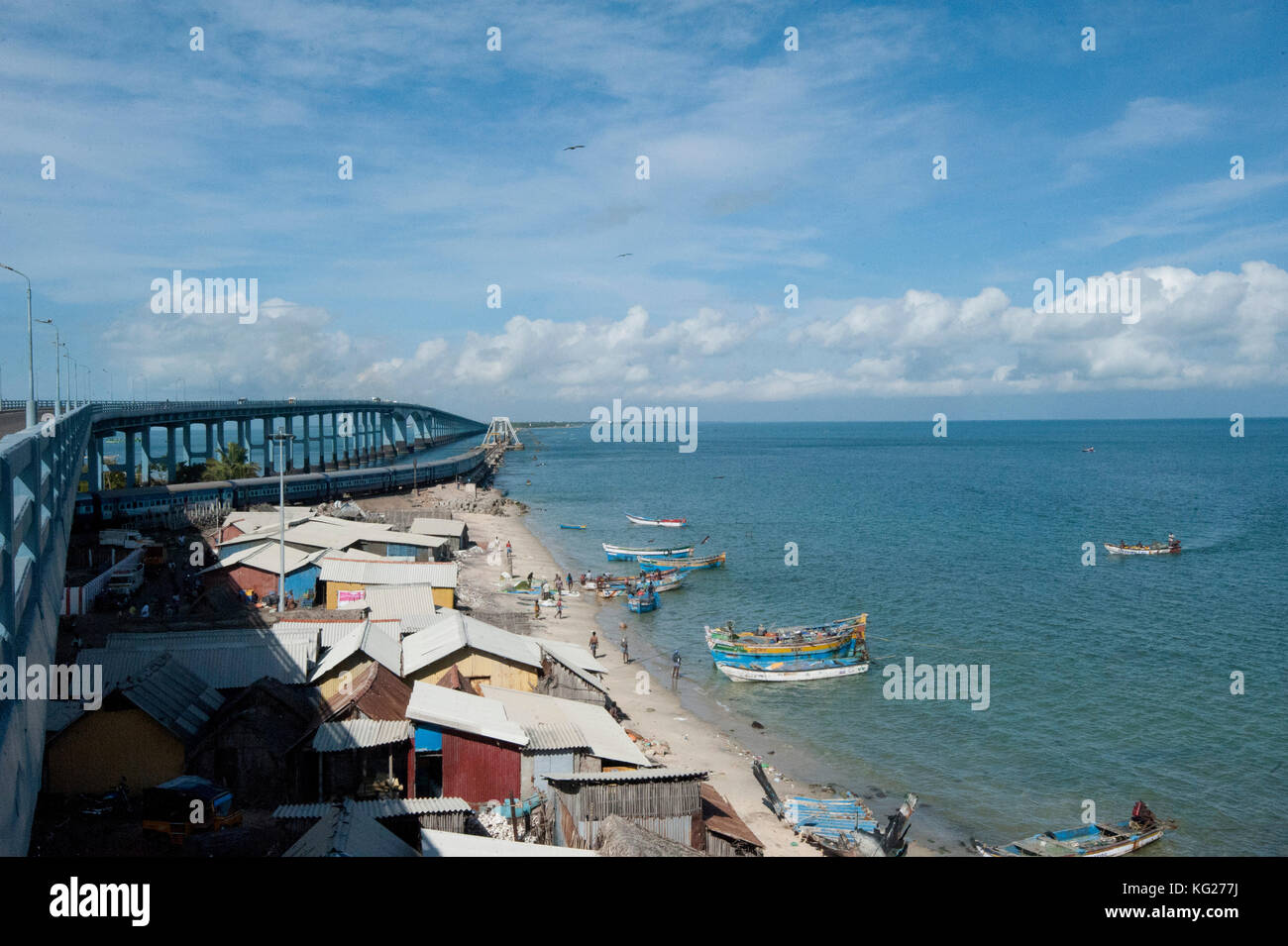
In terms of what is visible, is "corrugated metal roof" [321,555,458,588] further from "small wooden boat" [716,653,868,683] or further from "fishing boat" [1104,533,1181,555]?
"fishing boat" [1104,533,1181,555]

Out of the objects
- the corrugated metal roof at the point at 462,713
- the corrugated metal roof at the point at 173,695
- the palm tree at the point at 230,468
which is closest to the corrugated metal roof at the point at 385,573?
the corrugated metal roof at the point at 173,695

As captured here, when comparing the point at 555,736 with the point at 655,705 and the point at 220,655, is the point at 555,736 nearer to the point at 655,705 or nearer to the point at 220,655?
the point at 220,655

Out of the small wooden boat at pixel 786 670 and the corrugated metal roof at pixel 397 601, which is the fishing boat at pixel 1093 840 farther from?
the corrugated metal roof at pixel 397 601

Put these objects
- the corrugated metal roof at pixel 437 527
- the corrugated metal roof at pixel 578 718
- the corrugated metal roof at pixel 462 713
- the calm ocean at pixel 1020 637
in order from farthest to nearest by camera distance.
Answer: the corrugated metal roof at pixel 437 527, the calm ocean at pixel 1020 637, the corrugated metal roof at pixel 578 718, the corrugated metal roof at pixel 462 713

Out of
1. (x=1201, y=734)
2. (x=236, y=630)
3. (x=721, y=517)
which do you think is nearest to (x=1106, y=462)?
(x=721, y=517)

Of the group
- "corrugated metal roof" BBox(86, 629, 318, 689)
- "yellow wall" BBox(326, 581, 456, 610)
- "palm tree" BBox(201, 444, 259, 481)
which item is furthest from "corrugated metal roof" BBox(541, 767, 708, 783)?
"palm tree" BBox(201, 444, 259, 481)

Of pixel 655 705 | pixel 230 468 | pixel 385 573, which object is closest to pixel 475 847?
pixel 655 705
